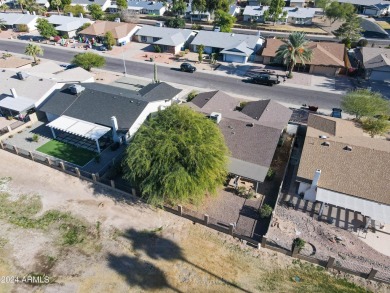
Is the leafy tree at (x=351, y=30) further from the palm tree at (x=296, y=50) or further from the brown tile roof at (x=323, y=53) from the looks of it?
the palm tree at (x=296, y=50)

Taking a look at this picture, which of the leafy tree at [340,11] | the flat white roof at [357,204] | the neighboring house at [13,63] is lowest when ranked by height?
the flat white roof at [357,204]

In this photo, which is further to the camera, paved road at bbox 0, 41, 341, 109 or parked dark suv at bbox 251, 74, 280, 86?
parked dark suv at bbox 251, 74, 280, 86

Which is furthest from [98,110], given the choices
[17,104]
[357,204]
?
[357,204]

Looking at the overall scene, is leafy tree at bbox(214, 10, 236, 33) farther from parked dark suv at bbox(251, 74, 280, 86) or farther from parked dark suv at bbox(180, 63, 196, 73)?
parked dark suv at bbox(251, 74, 280, 86)

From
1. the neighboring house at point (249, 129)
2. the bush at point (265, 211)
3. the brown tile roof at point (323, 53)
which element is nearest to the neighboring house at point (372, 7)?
the brown tile roof at point (323, 53)

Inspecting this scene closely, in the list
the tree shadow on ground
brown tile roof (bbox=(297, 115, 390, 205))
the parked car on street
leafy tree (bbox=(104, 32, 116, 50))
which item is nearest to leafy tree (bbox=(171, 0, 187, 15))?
leafy tree (bbox=(104, 32, 116, 50))

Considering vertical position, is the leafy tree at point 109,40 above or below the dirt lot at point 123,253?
above
